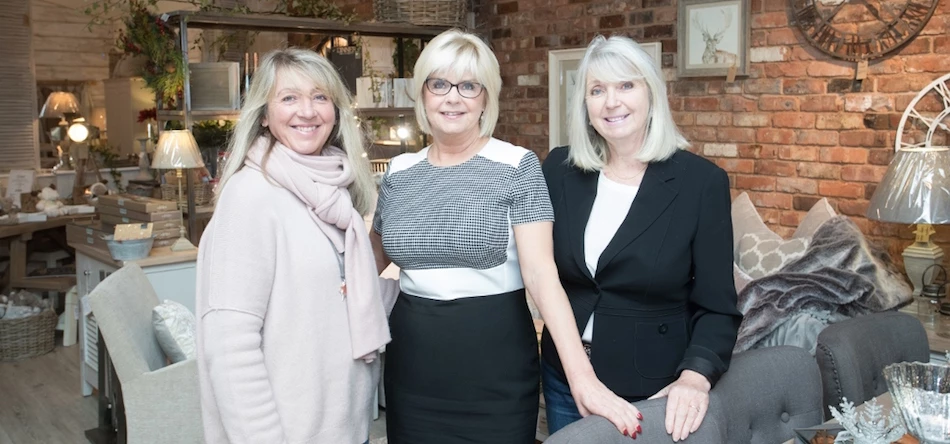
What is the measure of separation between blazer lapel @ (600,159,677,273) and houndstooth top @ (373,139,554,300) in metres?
0.16

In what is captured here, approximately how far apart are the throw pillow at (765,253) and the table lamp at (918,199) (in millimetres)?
328

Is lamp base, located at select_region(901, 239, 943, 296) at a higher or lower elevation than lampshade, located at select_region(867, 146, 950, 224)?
lower

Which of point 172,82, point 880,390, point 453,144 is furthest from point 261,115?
point 172,82

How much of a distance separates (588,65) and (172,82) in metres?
3.16

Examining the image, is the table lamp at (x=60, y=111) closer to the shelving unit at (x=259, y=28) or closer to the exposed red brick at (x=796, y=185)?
the shelving unit at (x=259, y=28)

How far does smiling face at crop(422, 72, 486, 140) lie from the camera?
1962mm

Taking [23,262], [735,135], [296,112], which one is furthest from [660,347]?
[23,262]

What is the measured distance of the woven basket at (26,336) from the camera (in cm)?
554

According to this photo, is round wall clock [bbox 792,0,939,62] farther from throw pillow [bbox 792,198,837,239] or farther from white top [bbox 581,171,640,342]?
white top [bbox 581,171,640,342]

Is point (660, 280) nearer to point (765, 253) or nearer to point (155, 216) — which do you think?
point (765, 253)

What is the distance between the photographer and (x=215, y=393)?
173 cm

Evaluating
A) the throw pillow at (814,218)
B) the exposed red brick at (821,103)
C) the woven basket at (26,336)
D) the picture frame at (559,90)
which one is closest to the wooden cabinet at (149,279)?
Result: the woven basket at (26,336)

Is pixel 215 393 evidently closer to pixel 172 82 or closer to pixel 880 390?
pixel 880 390

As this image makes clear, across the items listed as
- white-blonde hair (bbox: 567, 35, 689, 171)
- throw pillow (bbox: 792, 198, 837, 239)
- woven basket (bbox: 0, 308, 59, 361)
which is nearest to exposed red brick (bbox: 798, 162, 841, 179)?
throw pillow (bbox: 792, 198, 837, 239)
